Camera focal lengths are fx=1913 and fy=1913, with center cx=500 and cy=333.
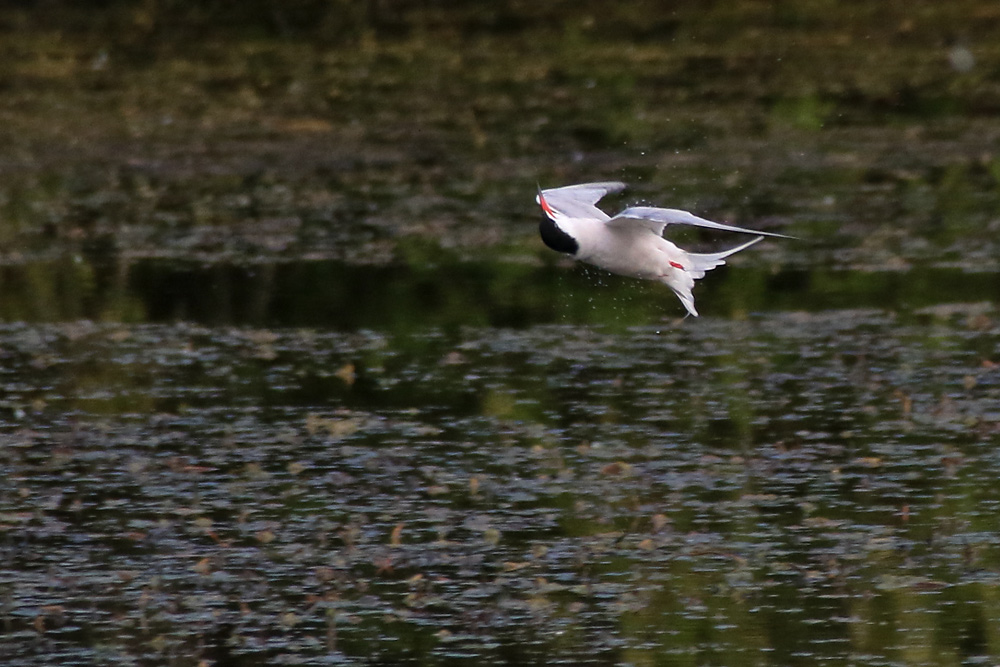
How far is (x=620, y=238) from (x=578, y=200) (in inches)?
20.7

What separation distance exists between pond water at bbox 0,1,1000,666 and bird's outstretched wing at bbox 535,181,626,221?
1219 millimetres

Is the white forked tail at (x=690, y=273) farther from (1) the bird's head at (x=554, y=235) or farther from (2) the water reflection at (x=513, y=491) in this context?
(2) the water reflection at (x=513, y=491)

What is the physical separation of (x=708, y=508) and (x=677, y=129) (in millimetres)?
9664

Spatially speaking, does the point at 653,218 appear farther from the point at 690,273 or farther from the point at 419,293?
the point at 419,293

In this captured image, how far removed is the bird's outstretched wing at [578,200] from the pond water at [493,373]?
4.00 feet

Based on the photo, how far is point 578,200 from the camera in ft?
23.2

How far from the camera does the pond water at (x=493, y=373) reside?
650 cm

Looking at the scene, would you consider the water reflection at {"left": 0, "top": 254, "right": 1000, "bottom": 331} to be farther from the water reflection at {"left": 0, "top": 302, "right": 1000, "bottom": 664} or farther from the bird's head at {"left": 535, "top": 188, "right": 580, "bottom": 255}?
the bird's head at {"left": 535, "top": 188, "right": 580, "bottom": 255}

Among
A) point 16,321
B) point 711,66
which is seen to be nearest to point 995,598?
point 16,321

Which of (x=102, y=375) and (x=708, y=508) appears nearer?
(x=708, y=508)

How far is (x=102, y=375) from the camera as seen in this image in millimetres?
10008

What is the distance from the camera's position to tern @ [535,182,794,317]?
20.8ft

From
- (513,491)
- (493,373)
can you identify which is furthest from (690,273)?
(493,373)

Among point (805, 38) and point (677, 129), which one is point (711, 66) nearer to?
point (805, 38)
